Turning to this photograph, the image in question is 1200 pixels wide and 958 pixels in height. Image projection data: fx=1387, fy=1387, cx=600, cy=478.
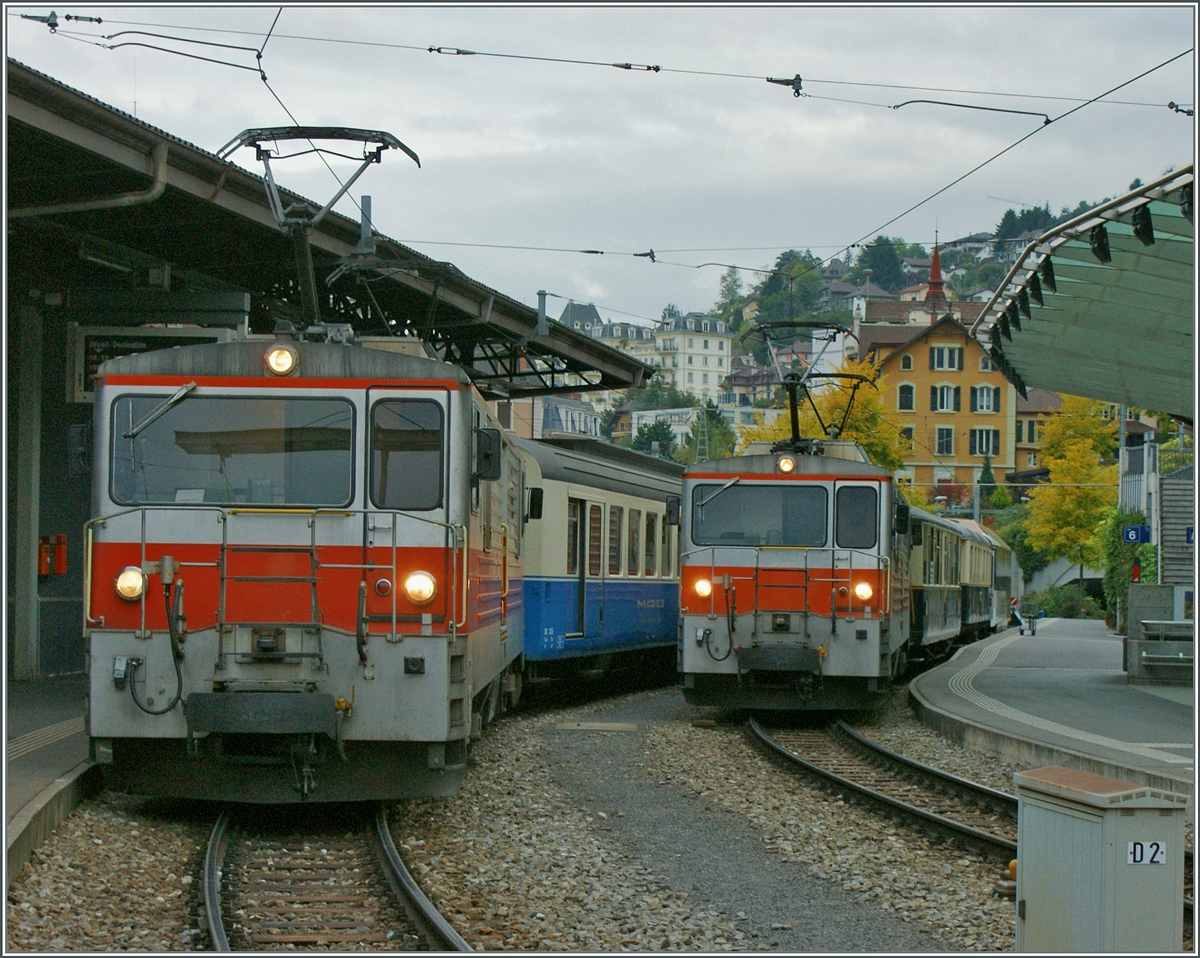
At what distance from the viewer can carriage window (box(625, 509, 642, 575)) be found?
63.8ft

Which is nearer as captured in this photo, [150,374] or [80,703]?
[150,374]

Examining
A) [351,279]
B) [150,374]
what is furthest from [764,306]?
[150,374]

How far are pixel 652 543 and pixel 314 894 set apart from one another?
13470mm

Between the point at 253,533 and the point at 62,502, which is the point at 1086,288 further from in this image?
→ the point at 62,502

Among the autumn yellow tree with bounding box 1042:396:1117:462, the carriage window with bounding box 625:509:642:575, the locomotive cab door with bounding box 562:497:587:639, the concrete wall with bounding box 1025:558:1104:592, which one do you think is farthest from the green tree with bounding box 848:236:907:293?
the locomotive cab door with bounding box 562:497:587:639

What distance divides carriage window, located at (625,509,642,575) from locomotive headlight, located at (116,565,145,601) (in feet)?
36.6

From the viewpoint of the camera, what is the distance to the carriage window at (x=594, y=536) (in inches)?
696

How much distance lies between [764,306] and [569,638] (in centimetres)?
12894

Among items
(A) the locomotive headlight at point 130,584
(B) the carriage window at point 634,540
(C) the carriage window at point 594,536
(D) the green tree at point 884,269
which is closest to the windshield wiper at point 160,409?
(A) the locomotive headlight at point 130,584

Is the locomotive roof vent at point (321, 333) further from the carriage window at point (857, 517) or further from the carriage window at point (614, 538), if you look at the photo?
the carriage window at point (614, 538)

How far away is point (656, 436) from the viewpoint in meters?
76.0

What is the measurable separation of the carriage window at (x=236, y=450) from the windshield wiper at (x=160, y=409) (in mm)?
18

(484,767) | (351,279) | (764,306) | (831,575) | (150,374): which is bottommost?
(484,767)

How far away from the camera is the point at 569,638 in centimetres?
1689
